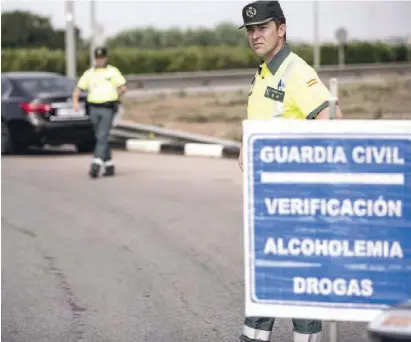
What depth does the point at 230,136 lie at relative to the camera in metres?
22.4

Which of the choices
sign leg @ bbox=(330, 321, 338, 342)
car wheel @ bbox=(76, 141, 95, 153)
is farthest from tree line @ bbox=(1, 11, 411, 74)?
sign leg @ bbox=(330, 321, 338, 342)

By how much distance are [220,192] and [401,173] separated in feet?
33.2

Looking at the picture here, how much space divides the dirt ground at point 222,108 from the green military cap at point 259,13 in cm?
1672

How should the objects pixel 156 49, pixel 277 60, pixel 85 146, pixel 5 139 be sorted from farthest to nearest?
1. pixel 156 49
2. pixel 85 146
3. pixel 5 139
4. pixel 277 60

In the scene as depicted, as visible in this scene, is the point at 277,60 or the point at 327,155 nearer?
the point at 327,155

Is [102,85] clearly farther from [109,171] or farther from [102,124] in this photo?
[109,171]

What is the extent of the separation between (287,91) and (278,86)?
6 cm

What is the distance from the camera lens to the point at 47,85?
69.6 ft

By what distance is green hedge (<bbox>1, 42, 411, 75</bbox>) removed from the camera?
6047 cm

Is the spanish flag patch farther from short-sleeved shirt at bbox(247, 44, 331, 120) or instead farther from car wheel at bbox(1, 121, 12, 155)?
car wheel at bbox(1, 121, 12, 155)

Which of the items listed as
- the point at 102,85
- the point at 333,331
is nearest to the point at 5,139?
the point at 102,85

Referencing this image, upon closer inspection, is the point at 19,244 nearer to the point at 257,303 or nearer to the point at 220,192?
the point at 220,192

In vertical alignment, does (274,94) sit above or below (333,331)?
above

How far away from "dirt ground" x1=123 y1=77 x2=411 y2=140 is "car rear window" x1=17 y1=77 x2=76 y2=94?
3.13m
